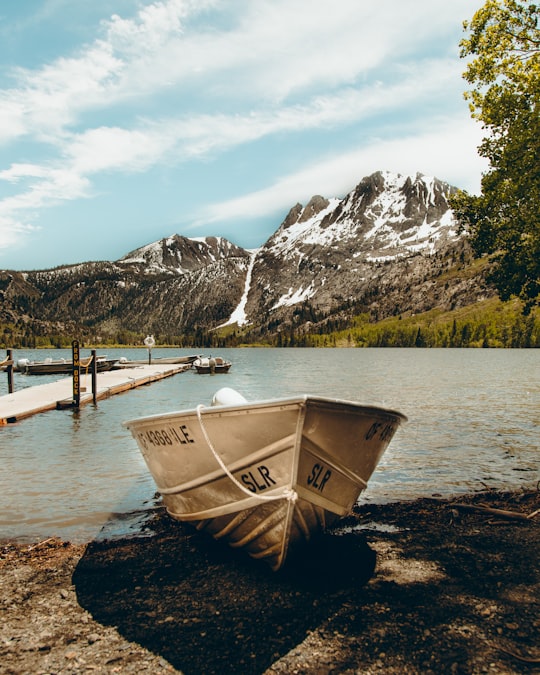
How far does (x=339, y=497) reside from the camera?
A: 821cm

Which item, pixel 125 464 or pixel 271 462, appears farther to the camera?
pixel 125 464

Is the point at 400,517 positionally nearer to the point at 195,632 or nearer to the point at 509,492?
the point at 509,492

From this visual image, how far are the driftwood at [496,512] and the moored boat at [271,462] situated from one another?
3994 mm

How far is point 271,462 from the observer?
286 inches

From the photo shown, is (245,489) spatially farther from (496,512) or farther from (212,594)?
(496,512)

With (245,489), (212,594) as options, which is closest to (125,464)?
(212,594)

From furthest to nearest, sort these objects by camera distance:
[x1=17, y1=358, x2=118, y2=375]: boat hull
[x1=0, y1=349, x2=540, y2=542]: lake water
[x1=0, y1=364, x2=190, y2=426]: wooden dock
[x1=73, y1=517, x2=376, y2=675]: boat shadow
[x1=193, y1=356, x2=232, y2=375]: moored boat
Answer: [x1=193, y1=356, x2=232, y2=375]: moored boat
[x1=17, y1=358, x2=118, y2=375]: boat hull
[x1=0, y1=364, x2=190, y2=426]: wooden dock
[x1=0, y1=349, x2=540, y2=542]: lake water
[x1=73, y1=517, x2=376, y2=675]: boat shadow

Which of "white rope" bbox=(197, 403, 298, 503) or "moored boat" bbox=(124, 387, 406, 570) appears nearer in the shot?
"moored boat" bbox=(124, 387, 406, 570)

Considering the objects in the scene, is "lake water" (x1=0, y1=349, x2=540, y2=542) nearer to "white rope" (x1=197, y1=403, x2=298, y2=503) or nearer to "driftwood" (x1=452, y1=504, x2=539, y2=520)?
"driftwood" (x1=452, y1=504, x2=539, y2=520)

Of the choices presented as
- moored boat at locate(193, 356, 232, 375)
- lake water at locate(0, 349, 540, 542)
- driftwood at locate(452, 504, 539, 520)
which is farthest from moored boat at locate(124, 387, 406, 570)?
moored boat at locate(193, 356, 232, 375)

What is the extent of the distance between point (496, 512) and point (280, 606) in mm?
6194

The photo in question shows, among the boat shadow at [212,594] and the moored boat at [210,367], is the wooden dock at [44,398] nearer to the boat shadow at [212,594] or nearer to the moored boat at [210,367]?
the boat shadow at [212,594]

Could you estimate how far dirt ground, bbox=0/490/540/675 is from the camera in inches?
226

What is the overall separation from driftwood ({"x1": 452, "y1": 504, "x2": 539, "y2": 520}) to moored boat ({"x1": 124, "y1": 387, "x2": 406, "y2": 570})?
13.1 feet
